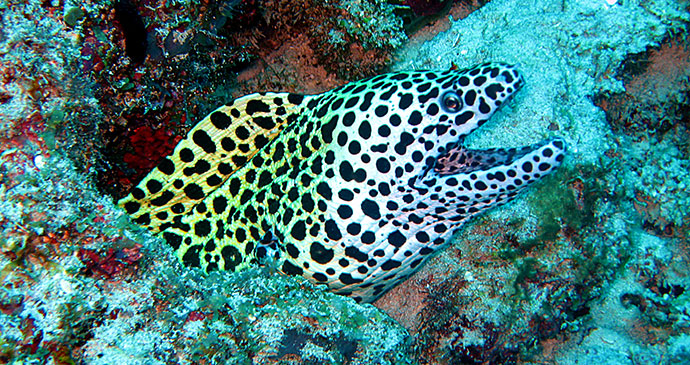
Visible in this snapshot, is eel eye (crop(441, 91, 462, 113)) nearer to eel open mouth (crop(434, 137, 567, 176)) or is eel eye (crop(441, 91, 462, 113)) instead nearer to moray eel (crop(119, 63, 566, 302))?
moray eel (crop(119, 63, 566, 302))

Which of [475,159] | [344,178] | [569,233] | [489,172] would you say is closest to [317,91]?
[344,178]

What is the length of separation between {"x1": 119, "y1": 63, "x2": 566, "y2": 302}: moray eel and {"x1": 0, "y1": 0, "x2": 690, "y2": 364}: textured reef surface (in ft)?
1.24

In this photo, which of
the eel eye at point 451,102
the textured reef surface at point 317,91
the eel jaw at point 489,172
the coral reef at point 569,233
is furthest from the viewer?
the coral reef at point 569,233

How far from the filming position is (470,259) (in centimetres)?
281

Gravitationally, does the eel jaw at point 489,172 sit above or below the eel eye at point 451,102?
below

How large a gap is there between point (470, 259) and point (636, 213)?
64.4 inches

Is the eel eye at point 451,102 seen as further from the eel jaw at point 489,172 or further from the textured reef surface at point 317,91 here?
the textured reef surface at point 317,91

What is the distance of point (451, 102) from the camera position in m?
2.34

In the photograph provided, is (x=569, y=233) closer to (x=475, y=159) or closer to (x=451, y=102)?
(x=475, y=159)

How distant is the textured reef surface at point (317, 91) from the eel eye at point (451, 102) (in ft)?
2.51

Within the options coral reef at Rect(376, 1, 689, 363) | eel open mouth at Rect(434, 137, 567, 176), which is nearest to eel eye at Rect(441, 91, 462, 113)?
eel open mouth at Rect(434, 137, 567, 176)

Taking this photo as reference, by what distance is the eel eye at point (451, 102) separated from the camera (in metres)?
2.33

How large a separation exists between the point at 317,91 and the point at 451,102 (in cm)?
180

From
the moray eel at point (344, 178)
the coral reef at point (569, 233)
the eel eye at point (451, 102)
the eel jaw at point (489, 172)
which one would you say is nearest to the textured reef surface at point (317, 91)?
the coral reef at point (569, 233)
